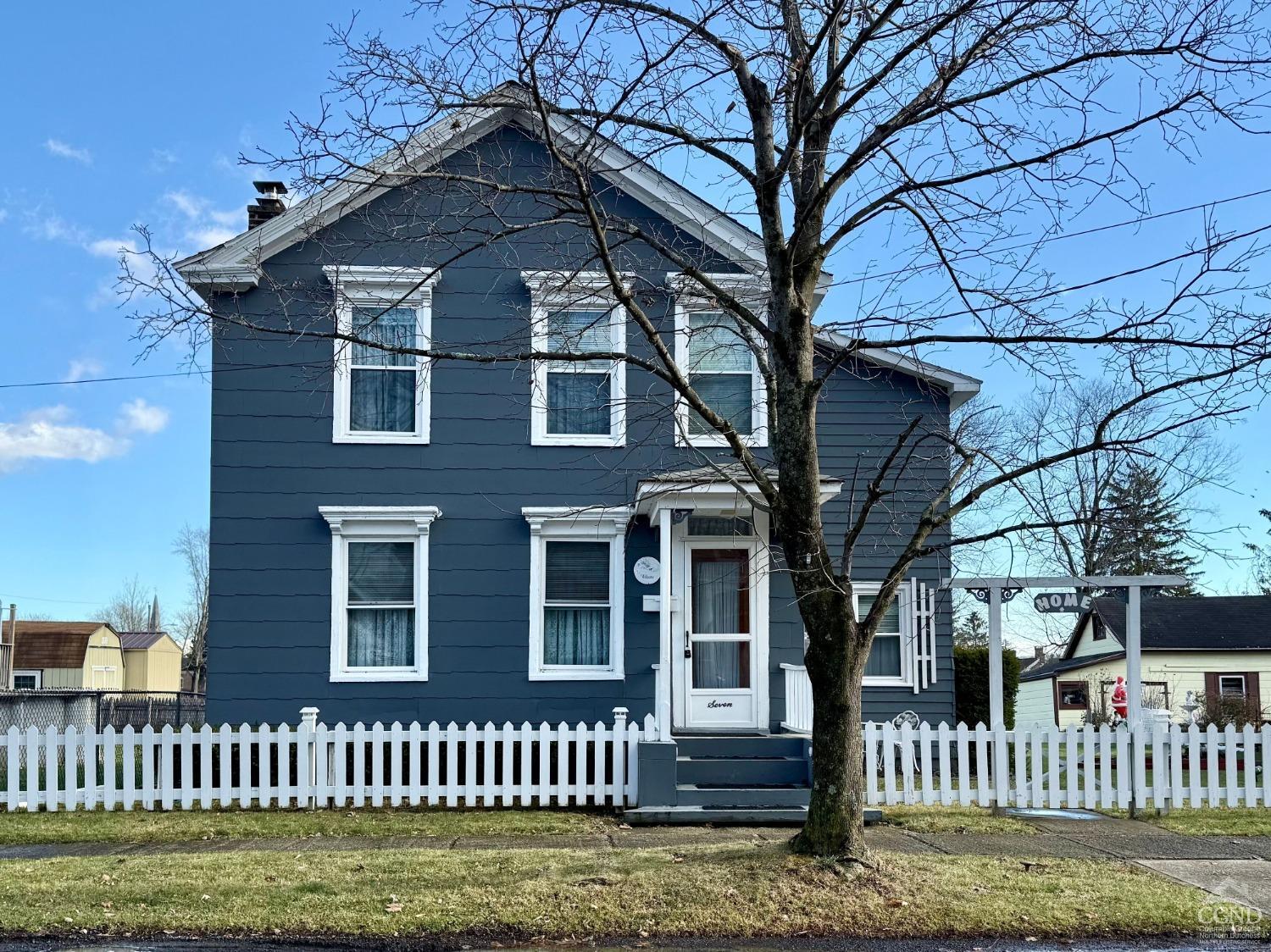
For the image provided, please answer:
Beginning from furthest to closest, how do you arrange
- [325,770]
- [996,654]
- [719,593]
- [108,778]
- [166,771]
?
1. [719,593]
2. [996,654]
3. [325,770]
4. [108,778]
5. [166,771]

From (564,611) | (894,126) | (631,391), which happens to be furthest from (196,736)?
(894,126)

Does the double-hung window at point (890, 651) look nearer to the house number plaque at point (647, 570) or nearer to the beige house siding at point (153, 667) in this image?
the house number plaque at point (647, 570)

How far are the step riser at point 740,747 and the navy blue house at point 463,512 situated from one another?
2.13 feet

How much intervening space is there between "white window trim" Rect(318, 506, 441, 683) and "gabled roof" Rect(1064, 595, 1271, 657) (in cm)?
2403

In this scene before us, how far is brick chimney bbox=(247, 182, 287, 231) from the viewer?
16.2 metres

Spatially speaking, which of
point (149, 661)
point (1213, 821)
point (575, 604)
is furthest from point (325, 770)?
point (149, 661)

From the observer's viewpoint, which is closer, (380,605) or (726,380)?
(380,605)

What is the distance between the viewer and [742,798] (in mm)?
12461

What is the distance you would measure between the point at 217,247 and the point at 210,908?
886cm

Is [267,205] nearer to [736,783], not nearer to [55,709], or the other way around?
[736,783]

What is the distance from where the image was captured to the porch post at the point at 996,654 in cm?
1305

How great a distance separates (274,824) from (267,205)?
854 centimetres

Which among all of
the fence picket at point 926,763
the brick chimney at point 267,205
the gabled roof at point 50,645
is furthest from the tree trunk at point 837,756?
the gabled roof at point 50,645

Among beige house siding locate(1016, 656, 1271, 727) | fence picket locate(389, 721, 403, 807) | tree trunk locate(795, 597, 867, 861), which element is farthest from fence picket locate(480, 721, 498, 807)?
beige house siding locate(1016, 656, 1271, 727)
